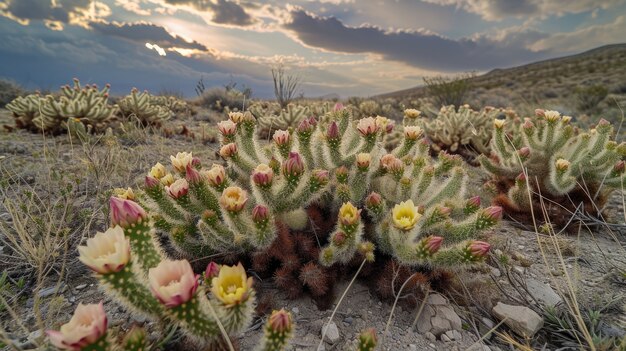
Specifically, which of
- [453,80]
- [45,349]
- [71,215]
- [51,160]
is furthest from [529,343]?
[453,80]

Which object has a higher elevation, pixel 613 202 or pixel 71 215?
pixel 71 215

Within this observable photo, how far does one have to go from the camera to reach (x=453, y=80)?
12391 millimetres

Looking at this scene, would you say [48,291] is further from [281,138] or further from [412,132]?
[412,132]

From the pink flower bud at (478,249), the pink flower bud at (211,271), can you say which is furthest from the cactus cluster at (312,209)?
the pink flower bud at (211,271)

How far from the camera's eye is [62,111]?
18.2 ft

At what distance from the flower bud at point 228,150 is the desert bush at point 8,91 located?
10251mm

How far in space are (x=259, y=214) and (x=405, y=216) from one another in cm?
79

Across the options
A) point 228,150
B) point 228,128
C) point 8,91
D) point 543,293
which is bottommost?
point 543,293

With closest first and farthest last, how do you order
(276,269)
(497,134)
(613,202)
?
(276,269) < (497,134) < (613,202)

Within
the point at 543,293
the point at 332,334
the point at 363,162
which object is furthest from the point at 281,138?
the point at 543,293

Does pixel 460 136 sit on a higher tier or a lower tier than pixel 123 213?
lower

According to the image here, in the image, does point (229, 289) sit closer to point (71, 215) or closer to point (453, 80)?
point (71, 215)

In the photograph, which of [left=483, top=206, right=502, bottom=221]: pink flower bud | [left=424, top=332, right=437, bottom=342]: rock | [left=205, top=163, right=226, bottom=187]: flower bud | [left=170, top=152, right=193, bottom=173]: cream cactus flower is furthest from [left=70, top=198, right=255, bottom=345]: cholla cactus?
[left=483, top=206, right=502, bottom=221]: pink flower bud

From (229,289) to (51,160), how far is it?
408 centimetres
